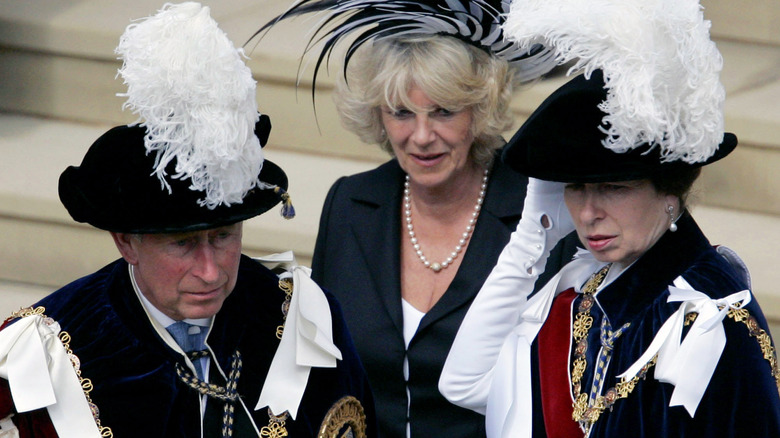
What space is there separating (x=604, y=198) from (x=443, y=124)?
1.00 meters

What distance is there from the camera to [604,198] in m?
2.63

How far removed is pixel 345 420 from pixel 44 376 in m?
0.77

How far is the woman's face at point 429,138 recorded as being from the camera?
3520mm

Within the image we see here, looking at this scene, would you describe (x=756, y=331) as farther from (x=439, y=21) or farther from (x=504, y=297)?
(x=439, y=21)

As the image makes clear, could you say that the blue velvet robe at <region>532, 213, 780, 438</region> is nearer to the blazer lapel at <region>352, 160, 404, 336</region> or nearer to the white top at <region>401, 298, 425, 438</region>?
the white top at <region>401, 298, 425, 438</region>

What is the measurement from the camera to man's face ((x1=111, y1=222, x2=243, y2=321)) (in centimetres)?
264

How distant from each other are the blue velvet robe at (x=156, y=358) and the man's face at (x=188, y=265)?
0.13m

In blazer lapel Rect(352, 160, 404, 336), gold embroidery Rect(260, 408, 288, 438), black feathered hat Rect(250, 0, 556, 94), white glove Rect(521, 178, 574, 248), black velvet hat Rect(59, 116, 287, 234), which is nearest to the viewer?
black velvet hat Rect(59, 116, 287, 234)

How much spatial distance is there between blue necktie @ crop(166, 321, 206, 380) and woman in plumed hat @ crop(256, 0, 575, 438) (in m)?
0.77

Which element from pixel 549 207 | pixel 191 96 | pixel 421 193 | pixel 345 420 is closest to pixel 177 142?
pixel 191 96

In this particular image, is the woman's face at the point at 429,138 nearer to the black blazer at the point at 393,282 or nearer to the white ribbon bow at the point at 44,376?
the black blazer at the point at 393,282

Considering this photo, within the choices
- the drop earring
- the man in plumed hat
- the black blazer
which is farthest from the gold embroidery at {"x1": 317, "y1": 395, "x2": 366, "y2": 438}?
the drop earring

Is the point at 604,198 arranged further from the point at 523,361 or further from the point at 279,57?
the point at 279,57

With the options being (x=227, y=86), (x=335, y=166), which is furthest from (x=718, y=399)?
(x=335, y=166)
